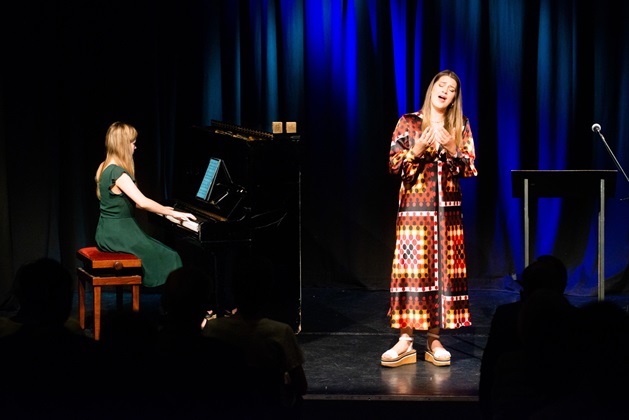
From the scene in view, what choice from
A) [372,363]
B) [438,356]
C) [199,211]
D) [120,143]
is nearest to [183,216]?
[199,211]

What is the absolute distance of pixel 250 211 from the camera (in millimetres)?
5559

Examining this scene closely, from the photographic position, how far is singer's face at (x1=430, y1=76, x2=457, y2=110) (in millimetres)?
5043

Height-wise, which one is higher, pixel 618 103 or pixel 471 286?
pixel 618 103

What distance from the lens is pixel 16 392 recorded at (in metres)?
2.87

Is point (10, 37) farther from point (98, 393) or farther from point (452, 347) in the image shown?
point (98, 393)

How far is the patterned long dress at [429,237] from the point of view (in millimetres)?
5105

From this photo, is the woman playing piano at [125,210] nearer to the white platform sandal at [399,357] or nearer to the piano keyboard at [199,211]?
the piano keyboard at [199,211]

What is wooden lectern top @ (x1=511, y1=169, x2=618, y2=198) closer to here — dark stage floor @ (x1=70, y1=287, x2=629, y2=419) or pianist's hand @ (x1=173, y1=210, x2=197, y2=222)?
dark stage floor @ (x1=70, y1=287, x2=629, y2=419)

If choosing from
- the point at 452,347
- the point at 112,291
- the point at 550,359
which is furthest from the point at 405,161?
the point at 112,291

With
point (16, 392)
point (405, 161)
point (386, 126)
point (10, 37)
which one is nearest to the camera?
point (16, 392)

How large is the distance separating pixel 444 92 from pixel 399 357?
56.2 inches

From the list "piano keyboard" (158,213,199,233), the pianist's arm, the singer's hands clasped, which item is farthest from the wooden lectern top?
the pianist's arm

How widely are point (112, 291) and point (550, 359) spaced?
17.7 feet

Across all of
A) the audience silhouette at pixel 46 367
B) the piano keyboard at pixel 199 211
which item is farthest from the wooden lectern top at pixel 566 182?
the audience silhouette at pixel 46 367
